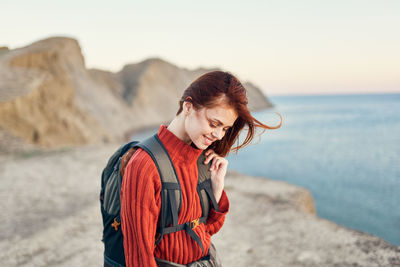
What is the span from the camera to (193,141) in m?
1.60

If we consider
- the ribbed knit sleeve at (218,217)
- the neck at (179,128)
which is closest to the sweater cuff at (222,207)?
the ribbed knit sleeve at (218,217)

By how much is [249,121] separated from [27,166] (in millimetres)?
9349

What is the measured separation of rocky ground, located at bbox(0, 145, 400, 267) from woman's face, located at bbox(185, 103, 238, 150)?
11.6 feet

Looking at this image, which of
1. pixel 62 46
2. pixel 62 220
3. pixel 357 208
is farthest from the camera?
pixel 62 46

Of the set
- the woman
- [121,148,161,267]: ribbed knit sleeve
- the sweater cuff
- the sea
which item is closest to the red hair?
the woman

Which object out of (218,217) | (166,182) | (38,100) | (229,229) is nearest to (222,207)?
(218,217)

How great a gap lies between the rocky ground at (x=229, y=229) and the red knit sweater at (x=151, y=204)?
10.6 feet

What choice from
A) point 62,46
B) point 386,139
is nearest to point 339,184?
point 386,139

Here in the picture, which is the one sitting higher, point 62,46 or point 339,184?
point 62,46

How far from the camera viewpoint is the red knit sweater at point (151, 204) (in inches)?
56.2

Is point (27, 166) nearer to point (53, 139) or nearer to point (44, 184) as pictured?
point (44, 184)

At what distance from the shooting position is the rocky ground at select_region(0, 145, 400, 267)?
454 centimetres

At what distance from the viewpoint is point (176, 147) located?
160 cm

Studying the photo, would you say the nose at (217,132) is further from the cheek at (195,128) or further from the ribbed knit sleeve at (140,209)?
the ribbed knit sleeve at (140,209)
